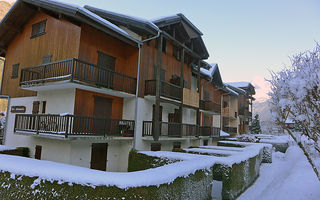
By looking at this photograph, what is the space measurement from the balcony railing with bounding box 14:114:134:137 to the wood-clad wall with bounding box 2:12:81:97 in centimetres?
360

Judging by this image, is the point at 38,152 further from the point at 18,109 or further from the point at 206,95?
the point at 206,95

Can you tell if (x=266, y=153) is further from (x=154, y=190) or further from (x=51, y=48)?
(x=51, y=48)

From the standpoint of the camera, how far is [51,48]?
13719 millimetres

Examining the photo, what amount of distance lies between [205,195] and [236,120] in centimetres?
3333

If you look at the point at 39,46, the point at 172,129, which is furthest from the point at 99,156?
the point at 39,46

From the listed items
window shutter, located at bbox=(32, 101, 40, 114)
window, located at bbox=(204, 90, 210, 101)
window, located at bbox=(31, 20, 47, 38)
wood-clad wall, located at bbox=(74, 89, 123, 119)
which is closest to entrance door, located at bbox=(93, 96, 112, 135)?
wood-clad wall, located at bbox=(74, 89, 123, 119)

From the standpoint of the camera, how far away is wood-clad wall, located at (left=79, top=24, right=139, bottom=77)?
12.7 meters

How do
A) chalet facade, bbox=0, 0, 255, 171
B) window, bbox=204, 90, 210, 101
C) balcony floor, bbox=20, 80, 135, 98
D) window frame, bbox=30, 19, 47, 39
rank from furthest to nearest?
window, bbox=204, 90, 210, 101 < window frame, bbox=30, 19, 47, 39 < chalet facade, bbox=0, 0, 255, 171 < balcony floor, bbox=20, 80, 135, 98

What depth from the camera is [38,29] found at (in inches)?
587

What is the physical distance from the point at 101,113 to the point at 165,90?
5036 mm

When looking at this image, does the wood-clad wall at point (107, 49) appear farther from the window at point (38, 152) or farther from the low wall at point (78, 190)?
the low wall at point (78, 190)

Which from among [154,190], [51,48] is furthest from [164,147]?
[154,190]

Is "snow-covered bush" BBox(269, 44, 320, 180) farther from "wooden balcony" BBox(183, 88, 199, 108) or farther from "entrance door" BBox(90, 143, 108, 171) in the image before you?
"entrance door" BBox(90, 143, 108, 171)

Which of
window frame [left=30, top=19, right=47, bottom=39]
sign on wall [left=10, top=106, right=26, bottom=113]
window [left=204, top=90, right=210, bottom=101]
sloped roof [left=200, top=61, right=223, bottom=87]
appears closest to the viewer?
window frame [left=30, top=19, right=47, bottom=39]
